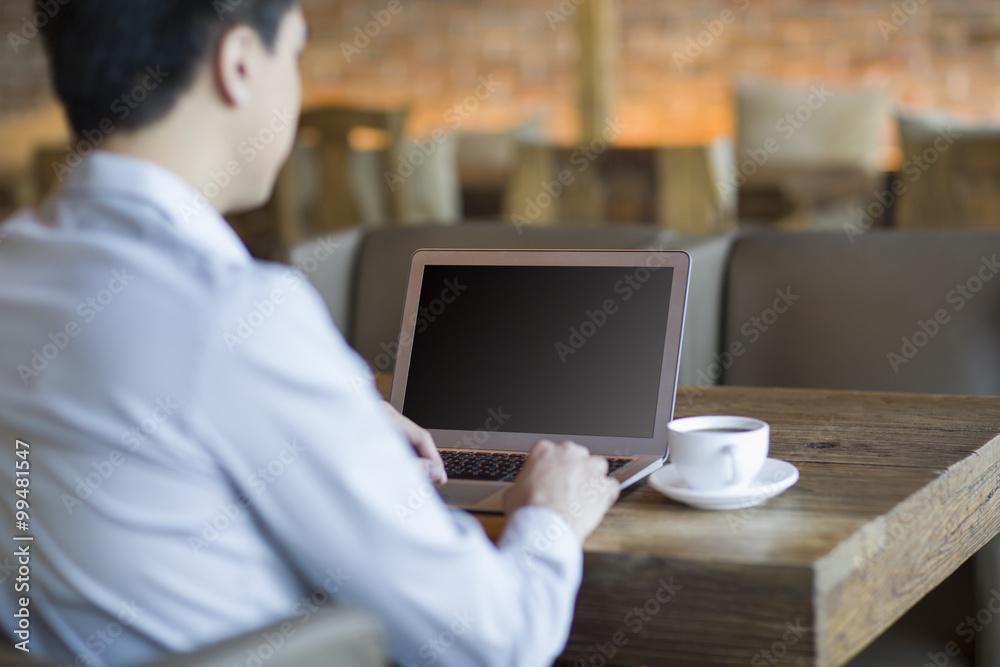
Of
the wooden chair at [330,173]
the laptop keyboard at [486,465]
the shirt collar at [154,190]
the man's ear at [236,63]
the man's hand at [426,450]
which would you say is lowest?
the wooden chair at [330,173]

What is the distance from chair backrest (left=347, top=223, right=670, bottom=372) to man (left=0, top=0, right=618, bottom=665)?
145 cm

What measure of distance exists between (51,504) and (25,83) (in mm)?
6605

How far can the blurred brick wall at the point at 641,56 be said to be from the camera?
216 inches

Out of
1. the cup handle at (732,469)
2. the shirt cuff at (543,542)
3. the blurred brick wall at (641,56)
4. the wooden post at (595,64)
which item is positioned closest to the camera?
the shirt cuff at (543,542)

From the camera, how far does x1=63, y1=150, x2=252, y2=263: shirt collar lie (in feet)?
2.34

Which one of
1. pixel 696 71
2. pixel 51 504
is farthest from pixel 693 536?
pixel 696 71

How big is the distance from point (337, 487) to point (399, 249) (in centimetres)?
163

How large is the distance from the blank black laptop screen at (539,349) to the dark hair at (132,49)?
0.52 metres

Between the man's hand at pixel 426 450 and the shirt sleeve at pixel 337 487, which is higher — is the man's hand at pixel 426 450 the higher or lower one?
the lower one

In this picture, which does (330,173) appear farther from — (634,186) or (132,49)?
(132,49)

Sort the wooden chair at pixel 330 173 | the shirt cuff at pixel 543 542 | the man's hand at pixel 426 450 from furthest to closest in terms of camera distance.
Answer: the wooden chair at pixel 330 173
the man's hand at pixel 426 450
the shirt cuff at pixel 543 542

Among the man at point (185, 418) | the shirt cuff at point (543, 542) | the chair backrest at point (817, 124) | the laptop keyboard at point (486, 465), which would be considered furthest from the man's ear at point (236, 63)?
the chair backrest at point (817, 124)

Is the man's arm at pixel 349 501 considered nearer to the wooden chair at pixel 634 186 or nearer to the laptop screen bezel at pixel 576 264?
the laptop screen bezel at pixel 576 264

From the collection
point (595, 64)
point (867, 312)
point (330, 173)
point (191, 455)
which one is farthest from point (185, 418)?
point (595, 64)
